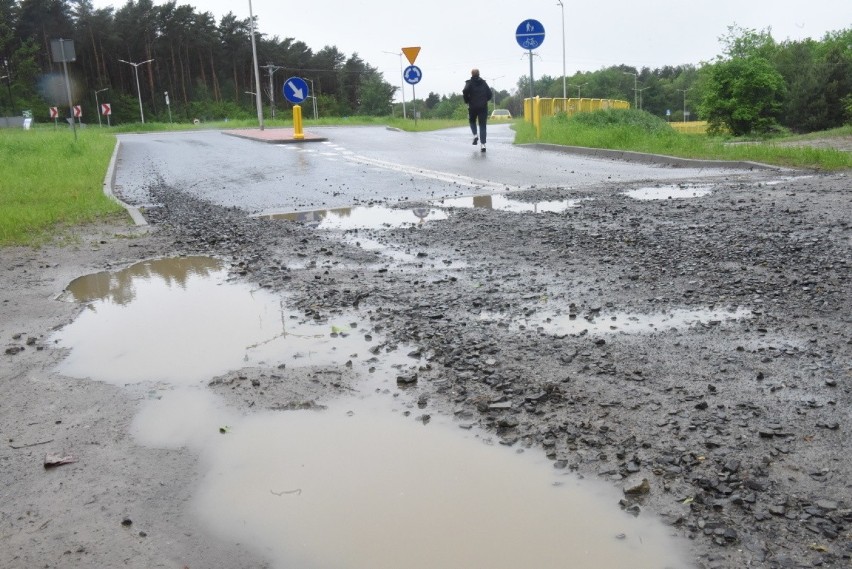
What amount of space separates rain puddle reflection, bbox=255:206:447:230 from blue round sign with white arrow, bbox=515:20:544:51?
1263 cm

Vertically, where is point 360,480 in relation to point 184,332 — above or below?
below

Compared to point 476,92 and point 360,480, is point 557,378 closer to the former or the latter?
point 360,480

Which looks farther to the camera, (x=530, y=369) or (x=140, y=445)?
(x=530, y=369)

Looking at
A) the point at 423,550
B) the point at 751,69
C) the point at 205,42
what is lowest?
the point at 423,550

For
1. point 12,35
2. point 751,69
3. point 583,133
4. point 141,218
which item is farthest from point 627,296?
point 12,35

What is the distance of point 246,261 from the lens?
7.12 m

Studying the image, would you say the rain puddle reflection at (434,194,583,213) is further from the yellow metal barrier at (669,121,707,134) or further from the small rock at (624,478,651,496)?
the yellow metal barrier at (669,121,707,134)

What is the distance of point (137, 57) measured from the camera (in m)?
90.1

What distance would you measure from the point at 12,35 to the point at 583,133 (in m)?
77.7

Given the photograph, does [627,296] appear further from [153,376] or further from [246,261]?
[246,261]

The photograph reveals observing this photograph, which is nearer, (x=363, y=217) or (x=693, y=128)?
(x=363, y=217)

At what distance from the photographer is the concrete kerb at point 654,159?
1320cm

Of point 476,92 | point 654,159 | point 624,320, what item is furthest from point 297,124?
point 624,320

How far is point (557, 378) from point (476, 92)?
670 inches
